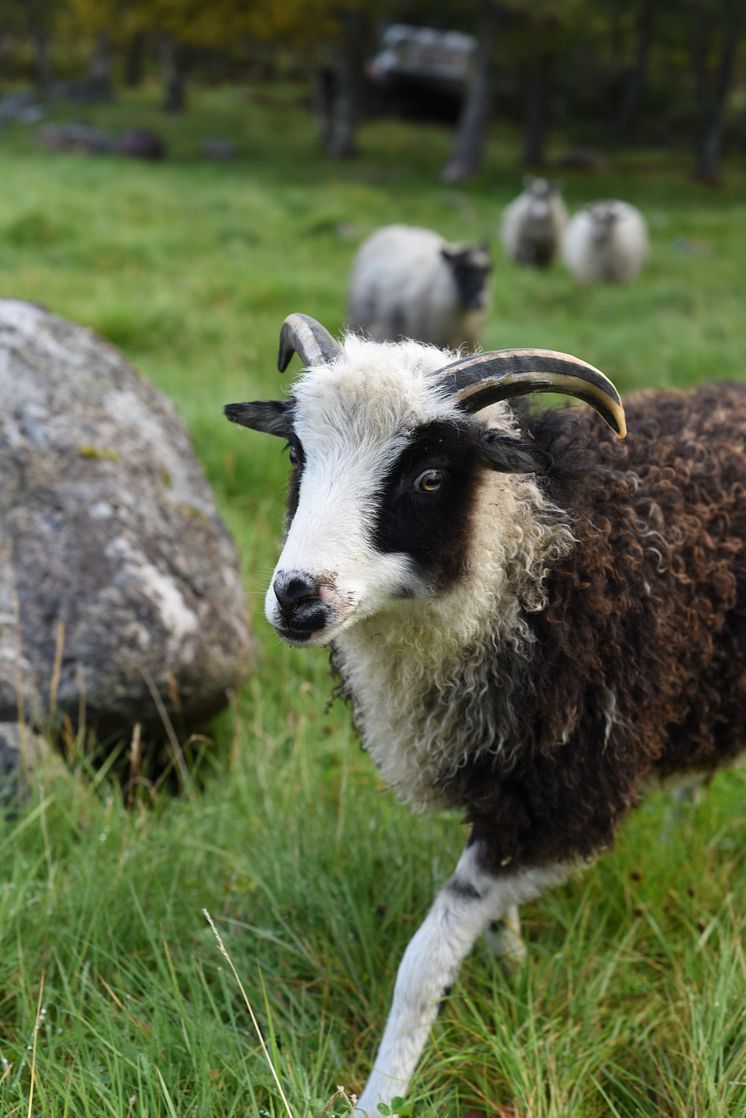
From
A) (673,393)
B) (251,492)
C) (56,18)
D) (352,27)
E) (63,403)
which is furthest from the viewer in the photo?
(56,18)

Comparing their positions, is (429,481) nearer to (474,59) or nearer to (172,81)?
(474,59)

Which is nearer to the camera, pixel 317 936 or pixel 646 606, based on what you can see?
pixel 646 606

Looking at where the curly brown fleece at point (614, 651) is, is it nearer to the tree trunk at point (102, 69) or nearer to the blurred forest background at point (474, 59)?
the blurred forest background at point (474, 59)

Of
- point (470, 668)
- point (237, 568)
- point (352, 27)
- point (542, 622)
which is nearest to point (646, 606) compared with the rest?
point (542, 622)

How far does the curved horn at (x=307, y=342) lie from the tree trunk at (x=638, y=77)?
Result: 28.5 meters

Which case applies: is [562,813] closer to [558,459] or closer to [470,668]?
[470,668]

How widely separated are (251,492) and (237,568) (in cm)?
143

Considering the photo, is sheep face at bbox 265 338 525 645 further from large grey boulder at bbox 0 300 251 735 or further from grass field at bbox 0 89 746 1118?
large grey boulder at bbox 0 300 251 735

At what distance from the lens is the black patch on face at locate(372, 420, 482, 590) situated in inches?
86.7

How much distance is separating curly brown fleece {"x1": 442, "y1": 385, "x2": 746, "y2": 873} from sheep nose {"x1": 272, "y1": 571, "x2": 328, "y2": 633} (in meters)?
0.62

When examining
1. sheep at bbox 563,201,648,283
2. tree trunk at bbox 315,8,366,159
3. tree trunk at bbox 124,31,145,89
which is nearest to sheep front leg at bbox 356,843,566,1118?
sheep at bbox 563,201,648,283

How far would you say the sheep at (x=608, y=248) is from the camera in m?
13.7

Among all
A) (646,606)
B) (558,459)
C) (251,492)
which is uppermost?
(558,459)

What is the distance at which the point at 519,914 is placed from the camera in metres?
3.04
